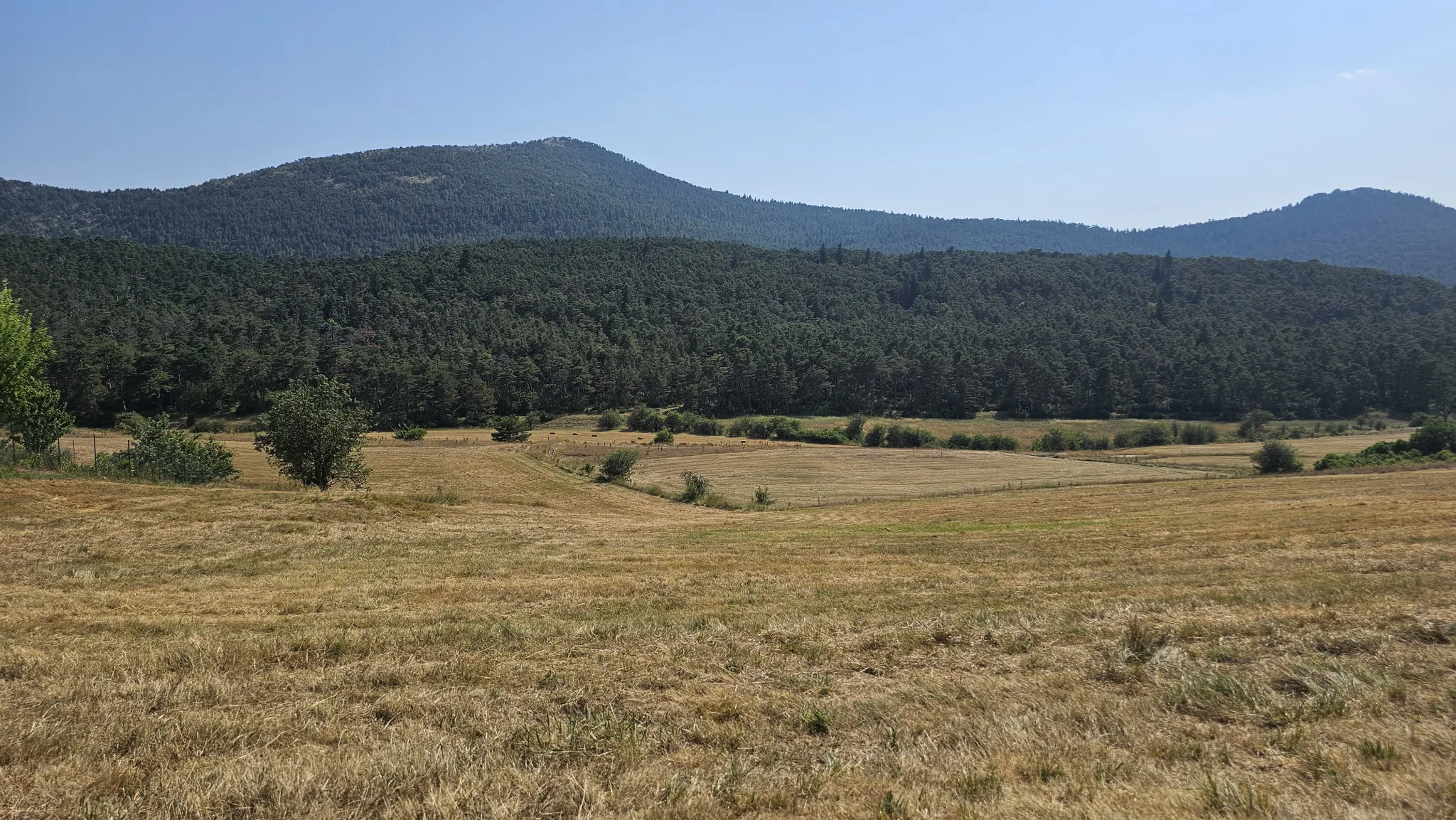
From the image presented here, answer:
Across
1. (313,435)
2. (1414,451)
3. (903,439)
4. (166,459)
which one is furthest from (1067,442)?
(166,459)

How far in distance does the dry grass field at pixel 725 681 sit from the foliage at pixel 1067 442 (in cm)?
7448

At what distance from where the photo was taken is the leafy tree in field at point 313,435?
31.0 meters

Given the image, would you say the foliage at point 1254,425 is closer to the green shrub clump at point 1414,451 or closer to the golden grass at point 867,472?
the golden grass at point 867,472

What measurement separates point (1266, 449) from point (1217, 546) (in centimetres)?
3939

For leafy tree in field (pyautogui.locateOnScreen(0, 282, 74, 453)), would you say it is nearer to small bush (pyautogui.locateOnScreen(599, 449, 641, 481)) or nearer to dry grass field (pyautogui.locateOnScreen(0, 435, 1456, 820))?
dry grass field (pyautogui.locateOnScreen(0, 435, 1456, 820))

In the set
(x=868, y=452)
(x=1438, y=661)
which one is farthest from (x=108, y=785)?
(x=868, y=452)

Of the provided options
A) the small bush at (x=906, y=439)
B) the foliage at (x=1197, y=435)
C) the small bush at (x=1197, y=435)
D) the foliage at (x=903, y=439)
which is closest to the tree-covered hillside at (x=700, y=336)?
the foliage at (x=1197, y=435)

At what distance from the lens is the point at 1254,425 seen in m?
98.6

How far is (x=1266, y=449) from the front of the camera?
4784 cm

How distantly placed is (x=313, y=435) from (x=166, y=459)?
5843 millimetres

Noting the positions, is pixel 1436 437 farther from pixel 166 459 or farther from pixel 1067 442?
pixel 166 459

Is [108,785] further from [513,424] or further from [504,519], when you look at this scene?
[513,424]

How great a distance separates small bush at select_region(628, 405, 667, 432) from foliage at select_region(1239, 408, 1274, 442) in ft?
243

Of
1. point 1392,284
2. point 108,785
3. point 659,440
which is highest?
point 1392,284
